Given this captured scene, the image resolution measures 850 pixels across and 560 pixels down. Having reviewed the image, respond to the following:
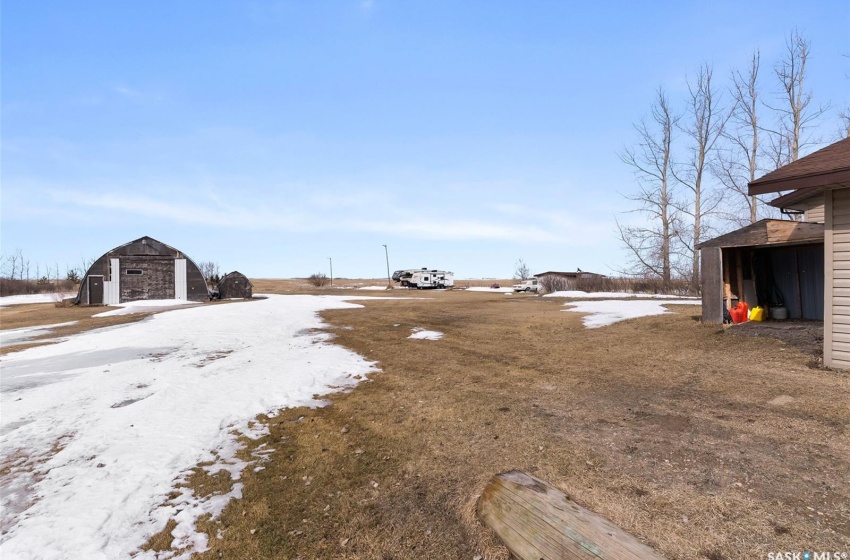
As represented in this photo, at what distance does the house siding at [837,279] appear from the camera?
24.1 feet

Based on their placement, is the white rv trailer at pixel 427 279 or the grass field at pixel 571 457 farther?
the white rv trailer at pixel 427 279

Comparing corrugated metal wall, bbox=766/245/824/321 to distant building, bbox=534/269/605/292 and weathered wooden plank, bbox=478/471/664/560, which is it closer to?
weathered wooden plank, bbox=478/471/664/560

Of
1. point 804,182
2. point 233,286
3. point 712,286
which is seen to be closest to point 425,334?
point 712,286

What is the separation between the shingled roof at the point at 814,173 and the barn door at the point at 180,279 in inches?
1442

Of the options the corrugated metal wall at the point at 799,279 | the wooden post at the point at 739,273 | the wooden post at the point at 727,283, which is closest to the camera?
the wooden post at the point at 727,283

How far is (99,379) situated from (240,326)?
8.60 metres

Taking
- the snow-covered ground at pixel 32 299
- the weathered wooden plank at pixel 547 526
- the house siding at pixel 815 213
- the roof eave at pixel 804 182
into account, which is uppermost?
the house siding at pixel 815 213

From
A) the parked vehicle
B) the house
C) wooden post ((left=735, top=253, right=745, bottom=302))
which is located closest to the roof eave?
the house

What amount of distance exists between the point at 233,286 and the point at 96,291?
403 inches

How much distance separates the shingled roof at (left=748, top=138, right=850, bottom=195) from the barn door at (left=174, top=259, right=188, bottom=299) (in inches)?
1442

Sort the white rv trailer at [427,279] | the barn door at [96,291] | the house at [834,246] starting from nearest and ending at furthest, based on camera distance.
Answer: the house at [834,246] → the barn door at [96,291] → the white rv trailer at [427,279]

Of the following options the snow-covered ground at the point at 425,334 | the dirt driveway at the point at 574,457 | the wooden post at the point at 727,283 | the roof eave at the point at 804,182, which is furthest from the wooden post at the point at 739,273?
the snow-covered ground at the point at 425,334

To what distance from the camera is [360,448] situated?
5289mm

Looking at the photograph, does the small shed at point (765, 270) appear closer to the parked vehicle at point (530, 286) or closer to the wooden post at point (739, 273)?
the wooden post at point (739, 273)
